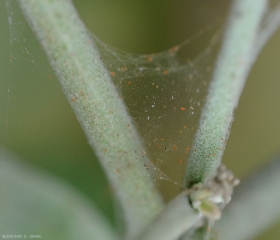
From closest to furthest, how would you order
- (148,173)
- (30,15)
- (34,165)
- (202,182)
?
1. (30,15)
2. (202,182)
3. (148,173)
4. (34,165)

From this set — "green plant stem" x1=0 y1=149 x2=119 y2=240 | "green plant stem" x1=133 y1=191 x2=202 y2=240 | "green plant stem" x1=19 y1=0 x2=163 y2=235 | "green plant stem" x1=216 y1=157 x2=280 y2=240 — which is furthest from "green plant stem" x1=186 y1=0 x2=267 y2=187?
"green plant stem" x1=0 y1=149 x2=119 y2=240

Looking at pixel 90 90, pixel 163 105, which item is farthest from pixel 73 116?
pixel 90 90

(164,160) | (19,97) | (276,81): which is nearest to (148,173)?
(164,160)

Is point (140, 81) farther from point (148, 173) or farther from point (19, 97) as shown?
point (19, 97)

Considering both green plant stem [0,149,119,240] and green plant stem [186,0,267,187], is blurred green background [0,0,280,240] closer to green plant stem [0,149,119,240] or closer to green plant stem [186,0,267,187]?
green plant stem [0,149,119,240]

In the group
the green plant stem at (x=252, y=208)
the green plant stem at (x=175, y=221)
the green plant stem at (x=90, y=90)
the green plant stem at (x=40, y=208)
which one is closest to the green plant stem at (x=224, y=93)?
the green plant stem at (x=175, y=221)

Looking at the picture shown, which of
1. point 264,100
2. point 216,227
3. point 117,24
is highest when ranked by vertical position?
point 117,24

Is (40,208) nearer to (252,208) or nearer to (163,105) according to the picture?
(163,105)

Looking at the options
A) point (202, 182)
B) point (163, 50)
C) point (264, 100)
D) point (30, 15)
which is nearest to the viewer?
point (30, 15)
